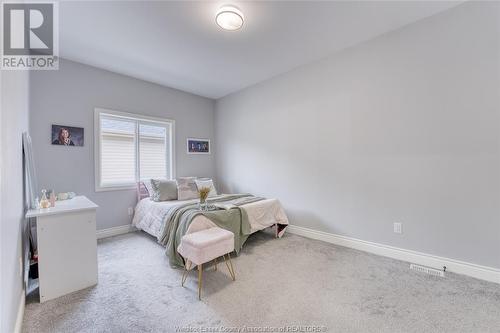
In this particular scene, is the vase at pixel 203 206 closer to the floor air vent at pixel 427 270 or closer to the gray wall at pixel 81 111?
the gray wall at pixel 81 111

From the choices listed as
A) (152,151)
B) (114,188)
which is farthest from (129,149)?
(114,188)

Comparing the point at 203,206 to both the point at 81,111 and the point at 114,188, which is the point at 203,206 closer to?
the point at 114,188

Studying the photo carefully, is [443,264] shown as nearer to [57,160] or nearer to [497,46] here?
[497,46]

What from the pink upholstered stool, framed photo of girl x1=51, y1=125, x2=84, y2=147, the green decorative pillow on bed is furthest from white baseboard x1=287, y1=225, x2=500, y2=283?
framed photo of girl x1=51, y1=125, x2=84, y2=147

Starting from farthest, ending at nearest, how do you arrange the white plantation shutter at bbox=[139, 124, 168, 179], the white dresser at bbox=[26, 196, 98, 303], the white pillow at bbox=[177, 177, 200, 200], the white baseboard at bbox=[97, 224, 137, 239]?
the white plantation shutter at bbox=[139, 124, 168, 179] → the white pillow at bbox=[177, 177, 200, 200] → the white baseboard at bbox=[97, 224, 137, 239] → the white dresser at bbox=[26, 196, 98, 303]

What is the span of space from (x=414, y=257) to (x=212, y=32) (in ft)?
11.5

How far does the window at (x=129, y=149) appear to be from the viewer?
11.3 feet

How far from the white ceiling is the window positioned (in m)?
0.85

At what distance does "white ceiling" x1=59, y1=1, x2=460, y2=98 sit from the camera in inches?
85.0

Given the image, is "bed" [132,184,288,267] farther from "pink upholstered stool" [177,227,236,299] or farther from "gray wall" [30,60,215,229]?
"gray wall" [30,60,215,229]

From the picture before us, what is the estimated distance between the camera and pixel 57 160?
303cm

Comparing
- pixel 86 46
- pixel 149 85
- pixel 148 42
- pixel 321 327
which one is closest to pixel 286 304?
pixel 321 327

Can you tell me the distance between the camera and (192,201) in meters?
3.25

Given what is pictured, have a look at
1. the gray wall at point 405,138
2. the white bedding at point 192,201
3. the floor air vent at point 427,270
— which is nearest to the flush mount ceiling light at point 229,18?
the gray wall at point 405,138
